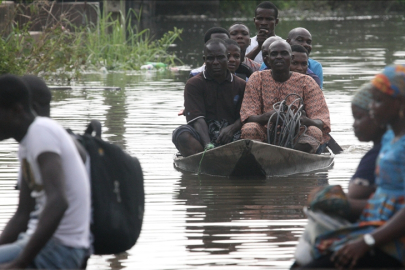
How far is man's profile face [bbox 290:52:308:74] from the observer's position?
26.0ft

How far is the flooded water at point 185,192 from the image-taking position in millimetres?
4637

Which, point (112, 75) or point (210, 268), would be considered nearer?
point (210, 268)

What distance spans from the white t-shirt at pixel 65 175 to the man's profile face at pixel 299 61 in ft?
16.5

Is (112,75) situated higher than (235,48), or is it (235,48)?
(235,48)

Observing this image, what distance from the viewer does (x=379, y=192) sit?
3.04m

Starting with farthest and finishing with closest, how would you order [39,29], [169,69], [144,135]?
[39,29] < [169,69] < [144,135]

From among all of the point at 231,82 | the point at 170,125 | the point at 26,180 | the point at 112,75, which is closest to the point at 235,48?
the point at 231,82

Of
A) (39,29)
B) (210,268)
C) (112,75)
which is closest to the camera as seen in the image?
(210,268)

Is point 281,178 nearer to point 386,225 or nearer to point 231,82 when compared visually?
point 231,82

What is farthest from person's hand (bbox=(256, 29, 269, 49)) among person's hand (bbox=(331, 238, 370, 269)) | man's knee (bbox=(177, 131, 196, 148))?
person's hand (bbox=(331, 238, 370, 269))

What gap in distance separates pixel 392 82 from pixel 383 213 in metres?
→ 0.51

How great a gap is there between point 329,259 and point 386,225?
28 cm

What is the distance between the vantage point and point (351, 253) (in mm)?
2941

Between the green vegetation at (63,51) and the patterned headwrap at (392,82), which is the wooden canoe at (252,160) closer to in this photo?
the patterned headwrap at (392,82)
